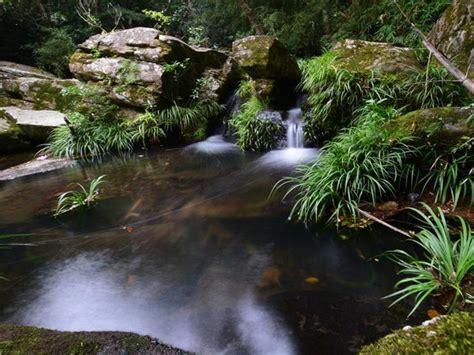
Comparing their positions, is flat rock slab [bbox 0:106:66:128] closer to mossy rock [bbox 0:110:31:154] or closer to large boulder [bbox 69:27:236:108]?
mossy rock [bbox 0:110:31:154]

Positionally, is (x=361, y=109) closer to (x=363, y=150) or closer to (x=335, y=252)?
(x=363, y=150)

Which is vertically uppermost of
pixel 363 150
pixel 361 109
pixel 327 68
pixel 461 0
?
Result: pixel 461 0

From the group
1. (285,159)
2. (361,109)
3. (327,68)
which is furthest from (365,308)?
(327,68)

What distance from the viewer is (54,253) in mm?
3486

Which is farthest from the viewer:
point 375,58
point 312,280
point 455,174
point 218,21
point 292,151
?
point 218,21

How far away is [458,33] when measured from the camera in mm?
5773

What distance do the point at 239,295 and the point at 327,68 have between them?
4.71m

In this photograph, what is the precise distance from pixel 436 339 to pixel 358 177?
8.93 ft

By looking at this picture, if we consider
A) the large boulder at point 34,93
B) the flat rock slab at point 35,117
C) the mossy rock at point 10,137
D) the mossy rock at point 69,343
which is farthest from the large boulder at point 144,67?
the mossy rock at point 69,343

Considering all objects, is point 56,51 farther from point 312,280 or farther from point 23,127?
point 312,280

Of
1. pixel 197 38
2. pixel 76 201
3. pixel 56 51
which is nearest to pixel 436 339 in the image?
pixel 76 201

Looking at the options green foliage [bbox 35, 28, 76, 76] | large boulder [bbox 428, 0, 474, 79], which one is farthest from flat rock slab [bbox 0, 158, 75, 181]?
large boulder [bbox 428, 0, 474, 79]

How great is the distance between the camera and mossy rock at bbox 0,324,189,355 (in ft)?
5.12

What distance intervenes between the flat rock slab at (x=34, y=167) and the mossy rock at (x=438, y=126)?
21.9 ft
